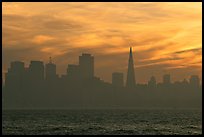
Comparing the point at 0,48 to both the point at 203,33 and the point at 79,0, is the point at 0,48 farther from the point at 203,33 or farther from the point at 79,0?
the point at 203,33

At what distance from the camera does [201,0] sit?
1112 centimetres

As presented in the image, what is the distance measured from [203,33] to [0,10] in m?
5.71

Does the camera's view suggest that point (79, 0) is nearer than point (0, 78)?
Yes

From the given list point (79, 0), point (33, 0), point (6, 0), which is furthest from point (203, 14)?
point (6, 0)

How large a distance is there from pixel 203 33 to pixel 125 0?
7.93ft

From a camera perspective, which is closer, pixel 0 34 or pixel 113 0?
pixel 113 0

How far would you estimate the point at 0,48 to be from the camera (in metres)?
11.3

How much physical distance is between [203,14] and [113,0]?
2598mm

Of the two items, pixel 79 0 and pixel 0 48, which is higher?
pixel 79 0

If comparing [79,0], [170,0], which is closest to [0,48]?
[79,0]

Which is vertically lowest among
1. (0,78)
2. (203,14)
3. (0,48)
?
(0,78)

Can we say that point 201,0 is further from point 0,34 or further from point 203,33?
point 0,34

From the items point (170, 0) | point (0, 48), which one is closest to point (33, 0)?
point (0, 48)

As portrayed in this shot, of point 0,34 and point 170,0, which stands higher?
point 170,0
